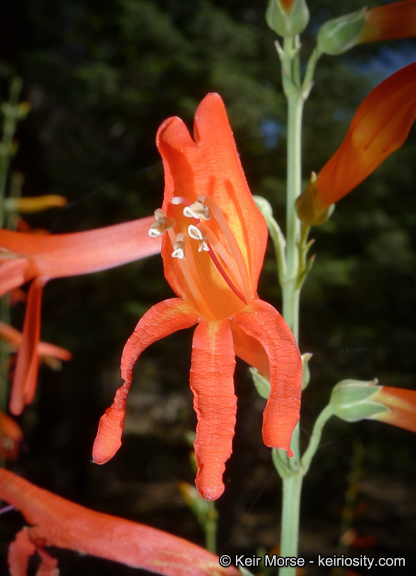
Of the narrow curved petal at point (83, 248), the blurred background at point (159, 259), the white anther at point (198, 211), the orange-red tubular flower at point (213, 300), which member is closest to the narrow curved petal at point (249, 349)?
the orange-red tubular flower at point (213, 300)

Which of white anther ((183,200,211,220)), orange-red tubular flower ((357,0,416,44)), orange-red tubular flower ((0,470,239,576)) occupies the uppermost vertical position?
orange-red tubular flower ((357,0,416,44))

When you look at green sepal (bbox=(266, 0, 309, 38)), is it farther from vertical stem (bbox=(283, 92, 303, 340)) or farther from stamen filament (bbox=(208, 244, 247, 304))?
stamen filament (bbox=(208, 244, 247, 304))

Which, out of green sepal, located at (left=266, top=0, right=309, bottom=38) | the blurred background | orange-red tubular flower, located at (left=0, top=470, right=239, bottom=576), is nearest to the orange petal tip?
orange-red tubular flower, located at (left=0, top=470, right=239, bottom=576)

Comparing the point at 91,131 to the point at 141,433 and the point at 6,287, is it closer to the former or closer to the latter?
the point at 141,433

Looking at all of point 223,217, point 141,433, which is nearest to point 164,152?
point 223,217

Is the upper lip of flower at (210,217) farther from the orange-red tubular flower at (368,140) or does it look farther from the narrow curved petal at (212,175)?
the orange-red tubular flower at (368,140)

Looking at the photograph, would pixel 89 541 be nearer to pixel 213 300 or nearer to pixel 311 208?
pixel 213 300
